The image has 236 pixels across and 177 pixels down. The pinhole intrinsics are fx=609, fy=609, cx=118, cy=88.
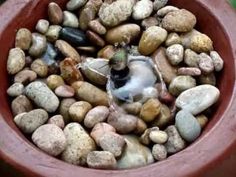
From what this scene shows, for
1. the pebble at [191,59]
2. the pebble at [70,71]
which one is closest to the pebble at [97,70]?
the pebble at [70,71]

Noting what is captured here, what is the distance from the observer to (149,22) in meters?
0.93

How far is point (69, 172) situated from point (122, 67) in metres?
0.19

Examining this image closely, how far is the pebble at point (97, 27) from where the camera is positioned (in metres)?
0.92

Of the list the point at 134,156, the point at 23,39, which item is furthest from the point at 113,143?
the point at 23,39

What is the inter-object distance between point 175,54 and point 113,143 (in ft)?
0.58

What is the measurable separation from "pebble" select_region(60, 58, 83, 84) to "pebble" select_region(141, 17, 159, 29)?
126 millimetres

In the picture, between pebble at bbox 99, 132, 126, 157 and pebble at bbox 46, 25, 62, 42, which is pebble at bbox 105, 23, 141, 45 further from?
pebble at bbox 99, 132, 126, 157

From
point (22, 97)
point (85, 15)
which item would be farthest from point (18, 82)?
point (85, 15)

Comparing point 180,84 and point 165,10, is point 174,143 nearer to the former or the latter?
point 180,84

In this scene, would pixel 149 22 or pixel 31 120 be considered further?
pixel 149 22

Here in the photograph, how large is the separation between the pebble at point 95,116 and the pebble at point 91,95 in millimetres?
25

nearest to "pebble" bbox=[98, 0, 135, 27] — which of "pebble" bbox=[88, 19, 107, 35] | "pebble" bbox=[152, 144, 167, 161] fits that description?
"pebble" bbox=[88, 19, 107, 35]

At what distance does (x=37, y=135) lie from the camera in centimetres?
80

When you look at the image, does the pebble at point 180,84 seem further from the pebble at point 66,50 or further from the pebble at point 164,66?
the pebble at point 66,50
